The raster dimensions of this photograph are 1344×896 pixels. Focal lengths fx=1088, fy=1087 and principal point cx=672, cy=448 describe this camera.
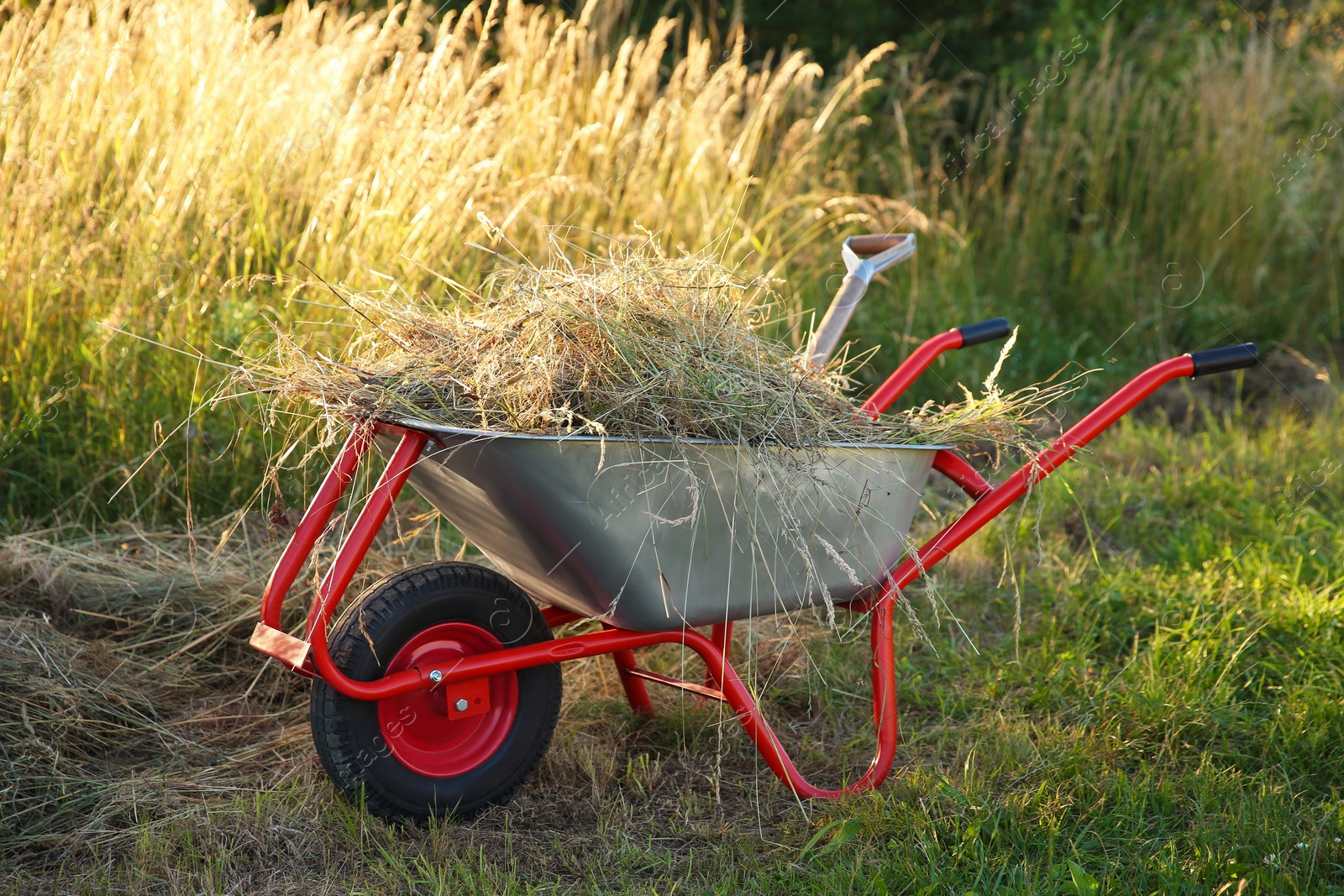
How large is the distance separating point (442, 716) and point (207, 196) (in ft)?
6.04

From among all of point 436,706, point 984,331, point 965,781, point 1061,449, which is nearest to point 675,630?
point 436,706

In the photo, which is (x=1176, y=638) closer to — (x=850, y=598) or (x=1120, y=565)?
(x=1120, y=565)

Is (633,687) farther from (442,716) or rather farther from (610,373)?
(610,373)

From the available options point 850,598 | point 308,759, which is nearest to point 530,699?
point 308,759

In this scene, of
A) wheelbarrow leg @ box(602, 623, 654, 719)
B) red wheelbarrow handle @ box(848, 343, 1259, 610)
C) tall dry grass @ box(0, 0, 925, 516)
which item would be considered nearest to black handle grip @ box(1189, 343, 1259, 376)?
red wheelbarrow handle @ box(848, 343, 1259, 610)

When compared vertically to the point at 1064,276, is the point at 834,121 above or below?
above

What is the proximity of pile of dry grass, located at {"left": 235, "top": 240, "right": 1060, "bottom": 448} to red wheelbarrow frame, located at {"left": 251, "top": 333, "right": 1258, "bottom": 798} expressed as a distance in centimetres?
9

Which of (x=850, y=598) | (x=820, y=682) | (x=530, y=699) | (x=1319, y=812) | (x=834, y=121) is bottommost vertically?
(x=820, y=682)

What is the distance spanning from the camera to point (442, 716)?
1.86 m

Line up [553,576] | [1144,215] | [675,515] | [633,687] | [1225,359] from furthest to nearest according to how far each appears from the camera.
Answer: [1144,215] < [633,687] < [1225,359] < [553,576] < [675,515]

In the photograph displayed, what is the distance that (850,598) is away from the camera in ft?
6.40

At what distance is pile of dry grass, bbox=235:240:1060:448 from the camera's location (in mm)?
1666

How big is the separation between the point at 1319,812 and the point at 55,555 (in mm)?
2616

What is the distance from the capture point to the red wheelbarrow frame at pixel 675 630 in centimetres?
165
